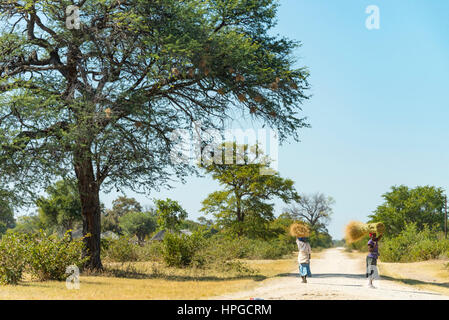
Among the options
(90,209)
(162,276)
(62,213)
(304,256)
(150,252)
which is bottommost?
(162,276)

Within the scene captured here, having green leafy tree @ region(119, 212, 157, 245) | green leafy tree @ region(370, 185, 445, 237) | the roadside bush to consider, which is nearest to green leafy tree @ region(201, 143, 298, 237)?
the roadside bush

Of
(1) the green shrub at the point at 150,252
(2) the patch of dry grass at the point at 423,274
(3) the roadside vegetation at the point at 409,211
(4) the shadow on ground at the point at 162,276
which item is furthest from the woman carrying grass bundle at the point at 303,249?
(3) the roadside vegetation at the point at 409,211

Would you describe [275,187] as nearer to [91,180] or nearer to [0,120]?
[91,180]

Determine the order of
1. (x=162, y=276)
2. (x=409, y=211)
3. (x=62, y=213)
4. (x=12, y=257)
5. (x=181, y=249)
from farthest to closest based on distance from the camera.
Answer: (x=409, y=211)
(x=62, y=213)
(x=181, y=249)
(x=162, y=276)
(x=12, y=257)

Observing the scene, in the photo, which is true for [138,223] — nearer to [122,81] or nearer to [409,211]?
[409,211]

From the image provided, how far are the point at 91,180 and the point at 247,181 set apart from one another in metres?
18.1

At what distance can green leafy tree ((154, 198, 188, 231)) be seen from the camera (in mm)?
21578

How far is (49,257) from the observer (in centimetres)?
1473

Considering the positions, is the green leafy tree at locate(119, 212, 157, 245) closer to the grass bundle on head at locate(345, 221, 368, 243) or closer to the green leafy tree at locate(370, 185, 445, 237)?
the green leafy tree at locate(370, 185, 445, 237)

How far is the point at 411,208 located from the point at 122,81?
39.9m

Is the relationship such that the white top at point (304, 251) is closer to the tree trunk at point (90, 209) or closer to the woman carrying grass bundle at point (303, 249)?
the woman carrying grass bundle at point (303, 249)

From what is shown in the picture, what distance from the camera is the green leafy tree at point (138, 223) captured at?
236 ft

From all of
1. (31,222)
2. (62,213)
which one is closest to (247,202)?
(62,213)

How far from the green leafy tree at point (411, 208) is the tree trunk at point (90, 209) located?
36.5 m
